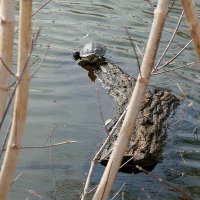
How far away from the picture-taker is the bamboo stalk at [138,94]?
166 cm

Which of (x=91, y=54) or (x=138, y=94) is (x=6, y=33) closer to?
(x=138, y=94)

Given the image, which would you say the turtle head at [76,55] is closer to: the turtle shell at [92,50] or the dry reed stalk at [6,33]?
the turtle shell at [92,50]

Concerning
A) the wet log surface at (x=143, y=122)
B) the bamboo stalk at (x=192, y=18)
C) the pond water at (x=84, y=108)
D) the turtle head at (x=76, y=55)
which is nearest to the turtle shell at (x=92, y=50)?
the turtle head at (x=76, y=55)

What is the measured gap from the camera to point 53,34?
403 inches

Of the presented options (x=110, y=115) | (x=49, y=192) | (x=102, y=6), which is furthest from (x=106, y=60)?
(x=49, y=192)

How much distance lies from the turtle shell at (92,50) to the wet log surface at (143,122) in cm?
76

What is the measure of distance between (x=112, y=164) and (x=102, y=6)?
33.8 feet

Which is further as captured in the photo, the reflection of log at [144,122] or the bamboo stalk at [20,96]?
the reflection of log at [144,122]

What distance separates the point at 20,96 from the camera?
170 cm

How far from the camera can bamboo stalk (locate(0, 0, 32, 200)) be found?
1.62 meters

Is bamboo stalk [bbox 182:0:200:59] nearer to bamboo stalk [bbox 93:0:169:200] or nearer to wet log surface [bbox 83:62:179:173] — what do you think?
bamboo stalk [bbox 93:0:169:200]

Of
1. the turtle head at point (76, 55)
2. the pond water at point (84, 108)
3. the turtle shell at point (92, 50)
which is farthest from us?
the turtle head at point (76, 55)

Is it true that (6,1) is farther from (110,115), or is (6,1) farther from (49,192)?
(110,115)

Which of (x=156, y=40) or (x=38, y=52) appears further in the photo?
(x=38, y=52)
